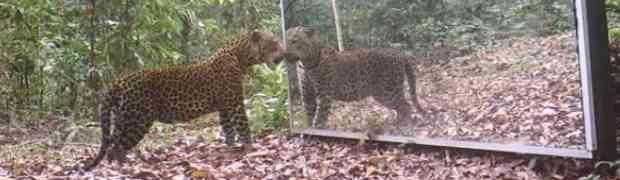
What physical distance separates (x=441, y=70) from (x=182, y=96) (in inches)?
88.1

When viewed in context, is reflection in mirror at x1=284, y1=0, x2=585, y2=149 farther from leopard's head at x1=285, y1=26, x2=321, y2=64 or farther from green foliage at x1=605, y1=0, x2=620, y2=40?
green foliage at x1=605, y1=0, x2=620, y2=40

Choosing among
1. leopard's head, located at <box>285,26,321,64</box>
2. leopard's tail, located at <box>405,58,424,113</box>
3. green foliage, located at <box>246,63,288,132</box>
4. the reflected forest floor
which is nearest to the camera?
the reflected forest floor

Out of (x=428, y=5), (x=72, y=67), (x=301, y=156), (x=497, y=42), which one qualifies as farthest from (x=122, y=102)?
(x=72, y=67)

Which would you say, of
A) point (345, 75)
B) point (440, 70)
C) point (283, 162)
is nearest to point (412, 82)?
point (440, 70)

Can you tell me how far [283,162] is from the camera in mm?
5984

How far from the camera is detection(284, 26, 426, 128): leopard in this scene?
224 inches

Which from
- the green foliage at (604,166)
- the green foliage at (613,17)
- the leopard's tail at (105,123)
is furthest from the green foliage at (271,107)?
the green foliage at (604,166)

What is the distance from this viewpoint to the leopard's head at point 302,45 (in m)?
6.58

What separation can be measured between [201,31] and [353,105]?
13.9 ft

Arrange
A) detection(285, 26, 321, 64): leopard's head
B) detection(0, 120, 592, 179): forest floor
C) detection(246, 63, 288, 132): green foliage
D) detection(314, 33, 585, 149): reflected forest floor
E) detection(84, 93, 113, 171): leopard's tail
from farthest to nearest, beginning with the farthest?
detection(246, 63, 288, 132): green foliage, detection(285, 26, 321, 64): leopard's head, detection(84, 93, 113, 171): leopard's tail, detection(0, 120, 592, 179): forest floor, detection(314, 33, 585, 149): reflected forest floor

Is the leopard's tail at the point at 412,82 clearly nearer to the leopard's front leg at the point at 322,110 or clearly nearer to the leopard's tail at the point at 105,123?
the leopard's front leg at the point at 322,110

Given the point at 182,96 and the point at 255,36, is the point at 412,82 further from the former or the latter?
the point at 182,96

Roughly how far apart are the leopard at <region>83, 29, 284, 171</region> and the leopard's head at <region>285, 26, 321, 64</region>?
0.66 ft

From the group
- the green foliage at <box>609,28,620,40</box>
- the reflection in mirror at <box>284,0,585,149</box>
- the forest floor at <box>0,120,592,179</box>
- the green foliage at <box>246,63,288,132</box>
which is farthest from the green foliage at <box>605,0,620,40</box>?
the green foliage at <box>246,63,288,132</box>
